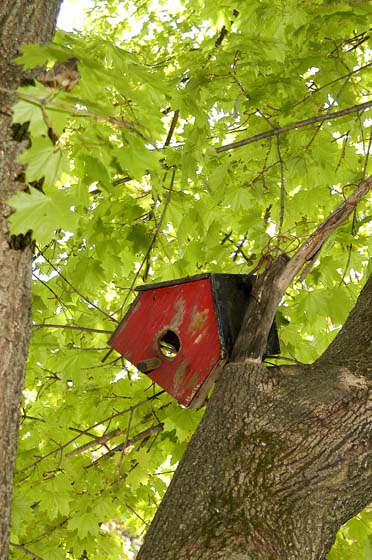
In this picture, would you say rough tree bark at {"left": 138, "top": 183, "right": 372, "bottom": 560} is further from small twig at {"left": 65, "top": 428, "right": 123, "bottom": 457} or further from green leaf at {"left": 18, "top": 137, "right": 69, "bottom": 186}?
small twig at {"left": 65, "top": 428, "right": 123, "bottom": 457}

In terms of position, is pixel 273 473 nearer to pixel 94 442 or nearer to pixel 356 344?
pixel 356 344

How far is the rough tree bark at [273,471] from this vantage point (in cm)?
202

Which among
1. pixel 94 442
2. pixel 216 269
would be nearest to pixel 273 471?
pixel 94 442

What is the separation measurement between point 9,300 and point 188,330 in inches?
43.7

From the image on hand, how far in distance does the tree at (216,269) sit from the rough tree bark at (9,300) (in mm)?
62

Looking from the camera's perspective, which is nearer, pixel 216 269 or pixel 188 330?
pixel 188 330

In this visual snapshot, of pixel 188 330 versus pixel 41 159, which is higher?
pixel 188 330

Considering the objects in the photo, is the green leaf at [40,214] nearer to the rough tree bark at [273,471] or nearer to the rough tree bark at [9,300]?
the rough tree bark at [9,300]

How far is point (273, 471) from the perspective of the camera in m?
2.11

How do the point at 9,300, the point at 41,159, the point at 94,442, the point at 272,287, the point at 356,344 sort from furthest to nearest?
the point at 94,442
the point at 272,287
the point at 356,344
the point at 9,300
the point at 41,159

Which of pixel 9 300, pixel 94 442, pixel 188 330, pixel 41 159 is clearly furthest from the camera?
pixel 94 442

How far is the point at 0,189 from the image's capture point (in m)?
1.89

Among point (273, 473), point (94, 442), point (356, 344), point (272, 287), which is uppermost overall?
point (94, 442)

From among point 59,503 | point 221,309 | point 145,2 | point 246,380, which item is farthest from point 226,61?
point 145,2
